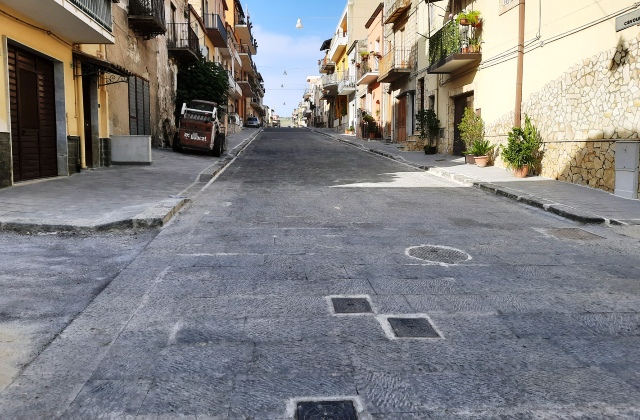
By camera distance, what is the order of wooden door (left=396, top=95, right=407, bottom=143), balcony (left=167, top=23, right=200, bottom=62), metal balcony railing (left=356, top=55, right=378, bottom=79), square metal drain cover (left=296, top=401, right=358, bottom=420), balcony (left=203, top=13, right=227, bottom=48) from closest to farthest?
square metal drain cover (left=296, top=401, right=358, bottom=420) < balcony (left=167, top=23, right=200, bottom=62) < wooden door (left=396, top=95, right=407, bottom=143) < balcony (left=203, top=13, right=227, bottom=48) < metal balcony railing (left=356, top=55, right=378, bottom=79)

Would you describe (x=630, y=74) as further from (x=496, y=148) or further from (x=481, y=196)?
(x=496, y=148)

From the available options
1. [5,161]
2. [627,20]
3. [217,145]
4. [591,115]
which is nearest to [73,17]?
[5,161]

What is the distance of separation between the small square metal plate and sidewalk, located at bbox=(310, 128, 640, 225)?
17.7 feet

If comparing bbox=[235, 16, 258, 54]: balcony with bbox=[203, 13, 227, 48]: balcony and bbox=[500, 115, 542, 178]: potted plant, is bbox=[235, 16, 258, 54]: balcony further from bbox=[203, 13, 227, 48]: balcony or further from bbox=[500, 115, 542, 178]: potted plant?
bbox=[500, 115, 542, 178]: potted plant

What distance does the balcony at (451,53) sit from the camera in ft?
59.0

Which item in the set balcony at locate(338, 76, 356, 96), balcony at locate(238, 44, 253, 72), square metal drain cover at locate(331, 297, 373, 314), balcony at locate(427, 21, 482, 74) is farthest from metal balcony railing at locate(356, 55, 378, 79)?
square metal drain cover at locate(331, 297, 373, 314)

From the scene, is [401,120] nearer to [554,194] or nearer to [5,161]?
[554,194]

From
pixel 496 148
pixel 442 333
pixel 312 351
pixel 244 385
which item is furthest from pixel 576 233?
pixel 496 148

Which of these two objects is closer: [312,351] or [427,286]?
[312,351]

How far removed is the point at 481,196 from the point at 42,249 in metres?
8.11

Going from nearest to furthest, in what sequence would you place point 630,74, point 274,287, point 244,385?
point 244,385
point 274,287
point 630,74

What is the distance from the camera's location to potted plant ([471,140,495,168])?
16156mm

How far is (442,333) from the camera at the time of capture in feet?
11.7

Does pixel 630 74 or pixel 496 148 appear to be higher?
pixel 630 74
